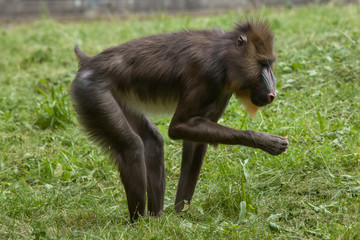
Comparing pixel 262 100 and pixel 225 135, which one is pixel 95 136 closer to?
pixel 225 135

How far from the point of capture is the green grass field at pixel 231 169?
389cm

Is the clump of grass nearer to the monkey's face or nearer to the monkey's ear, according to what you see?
the monkey's ear

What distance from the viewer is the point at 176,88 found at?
13.5 ft

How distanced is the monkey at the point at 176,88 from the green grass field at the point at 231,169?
406 millimetres

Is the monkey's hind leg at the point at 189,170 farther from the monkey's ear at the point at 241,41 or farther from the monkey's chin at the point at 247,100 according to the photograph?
the monkey's ear at the point at 241,41

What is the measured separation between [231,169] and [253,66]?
1.13m

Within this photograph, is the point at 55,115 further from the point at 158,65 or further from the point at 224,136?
the point at 224,136

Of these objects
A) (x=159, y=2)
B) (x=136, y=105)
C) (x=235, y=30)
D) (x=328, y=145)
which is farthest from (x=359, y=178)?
(x=159, y=2)

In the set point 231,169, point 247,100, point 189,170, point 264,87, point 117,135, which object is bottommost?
point 231,169

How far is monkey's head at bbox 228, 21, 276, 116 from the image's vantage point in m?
3.95

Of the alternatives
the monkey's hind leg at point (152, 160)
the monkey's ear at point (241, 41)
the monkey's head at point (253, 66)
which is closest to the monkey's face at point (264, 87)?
the monkey's head at point (253, 66)

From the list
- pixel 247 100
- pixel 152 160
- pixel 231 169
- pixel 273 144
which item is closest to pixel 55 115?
pixel 152 160

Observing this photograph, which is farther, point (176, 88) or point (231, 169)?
point (231, 169)

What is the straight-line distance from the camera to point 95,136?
4.07m
